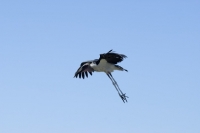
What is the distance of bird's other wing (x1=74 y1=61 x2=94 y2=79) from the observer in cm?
8369

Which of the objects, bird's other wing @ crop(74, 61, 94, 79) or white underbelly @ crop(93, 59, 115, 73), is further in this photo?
bird's other wing @ crop(74, 61, 94, 79)

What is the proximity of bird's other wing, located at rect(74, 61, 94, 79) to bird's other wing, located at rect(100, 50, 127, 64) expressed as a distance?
396 cm

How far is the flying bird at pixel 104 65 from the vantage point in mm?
79062

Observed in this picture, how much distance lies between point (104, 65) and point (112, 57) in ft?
5.71

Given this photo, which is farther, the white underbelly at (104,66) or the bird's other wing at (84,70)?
the bird's other wing at (84,70)

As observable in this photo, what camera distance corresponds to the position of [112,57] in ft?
260

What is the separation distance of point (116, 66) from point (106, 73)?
1809 mm

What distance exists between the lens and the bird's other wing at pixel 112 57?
78.3 meters

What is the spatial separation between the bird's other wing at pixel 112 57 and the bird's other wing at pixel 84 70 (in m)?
3.96

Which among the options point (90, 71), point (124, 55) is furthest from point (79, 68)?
point (124, 55)

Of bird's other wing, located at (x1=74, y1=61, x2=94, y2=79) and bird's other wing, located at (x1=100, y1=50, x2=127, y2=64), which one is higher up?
bird's other wing, located at (x1=74, y1=61, x2=94, y2=79)

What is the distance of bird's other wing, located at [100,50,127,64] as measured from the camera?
7829cm

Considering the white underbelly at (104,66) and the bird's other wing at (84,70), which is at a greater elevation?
the bird's other wing at (84,70)

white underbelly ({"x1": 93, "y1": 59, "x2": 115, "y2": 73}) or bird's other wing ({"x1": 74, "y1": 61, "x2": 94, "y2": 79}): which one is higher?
bird's other wing ({"x1": 74, "y1": 61, "x2": 94, "y2": 79})
